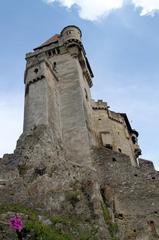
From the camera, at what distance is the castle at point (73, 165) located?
888 inches

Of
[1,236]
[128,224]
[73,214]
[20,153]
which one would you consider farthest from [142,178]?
[1,236]

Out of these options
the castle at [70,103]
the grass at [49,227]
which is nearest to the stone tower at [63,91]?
the castle at [70,103]

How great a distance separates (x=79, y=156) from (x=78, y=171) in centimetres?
314

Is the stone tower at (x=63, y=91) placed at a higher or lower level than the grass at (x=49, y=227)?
higher

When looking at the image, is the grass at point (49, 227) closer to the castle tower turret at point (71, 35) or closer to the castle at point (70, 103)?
the castle at point (70, 103)

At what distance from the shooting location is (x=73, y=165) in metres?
26.0

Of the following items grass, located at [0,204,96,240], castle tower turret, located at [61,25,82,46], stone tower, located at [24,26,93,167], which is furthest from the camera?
castle tower turret, located at [61,25,82,46]

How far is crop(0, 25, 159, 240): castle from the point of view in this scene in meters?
22.6

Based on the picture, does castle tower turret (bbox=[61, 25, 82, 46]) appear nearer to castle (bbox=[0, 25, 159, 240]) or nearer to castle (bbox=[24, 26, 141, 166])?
castle (bbox=[24, 26, 141, 166])

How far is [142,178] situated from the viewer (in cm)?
2673

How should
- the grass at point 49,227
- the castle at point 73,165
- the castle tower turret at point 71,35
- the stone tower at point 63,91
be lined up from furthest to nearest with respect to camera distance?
the castle tower turret at point 71,35 < the stone tower at point 63,91 < the castle at point 73,165 < the grass at point 49,227

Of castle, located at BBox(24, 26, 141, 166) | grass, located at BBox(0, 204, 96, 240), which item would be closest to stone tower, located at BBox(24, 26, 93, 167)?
castle, located at BBox(24, 26, 141, 166)

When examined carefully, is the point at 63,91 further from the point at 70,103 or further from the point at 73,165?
the point at 73,165

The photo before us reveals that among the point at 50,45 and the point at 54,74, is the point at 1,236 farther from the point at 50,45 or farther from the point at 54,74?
the point at 50,45
